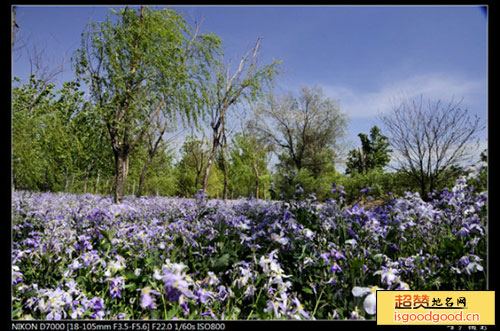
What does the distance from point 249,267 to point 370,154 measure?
260 centimetres

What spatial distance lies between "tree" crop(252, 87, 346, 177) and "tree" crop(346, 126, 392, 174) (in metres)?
0.65

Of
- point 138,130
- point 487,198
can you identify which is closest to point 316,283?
point 487,198

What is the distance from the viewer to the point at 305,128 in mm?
5723

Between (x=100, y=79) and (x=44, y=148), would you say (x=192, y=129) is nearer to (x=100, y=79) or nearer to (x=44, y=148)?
(x=100, y=79)

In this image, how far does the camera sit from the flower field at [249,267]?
172cm

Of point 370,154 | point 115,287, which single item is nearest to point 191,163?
point 370,154

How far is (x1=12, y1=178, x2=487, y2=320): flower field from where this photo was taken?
5.63 feet

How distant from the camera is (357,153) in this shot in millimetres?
4082

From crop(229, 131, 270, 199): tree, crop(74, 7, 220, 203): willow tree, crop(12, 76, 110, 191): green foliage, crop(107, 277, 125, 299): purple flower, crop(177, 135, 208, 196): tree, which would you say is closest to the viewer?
crop(107, 277, 125, 299): purple flower

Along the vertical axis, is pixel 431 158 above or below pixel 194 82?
below

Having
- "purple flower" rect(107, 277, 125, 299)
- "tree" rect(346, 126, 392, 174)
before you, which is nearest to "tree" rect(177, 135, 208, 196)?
"tree" rect(346, 126, 392, 174)

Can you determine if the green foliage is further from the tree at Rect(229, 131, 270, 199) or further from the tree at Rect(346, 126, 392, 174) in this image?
the tree at Rect(346, 126, 392, 174)

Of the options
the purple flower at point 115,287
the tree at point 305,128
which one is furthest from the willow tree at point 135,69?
the purple flower at point 115,287
